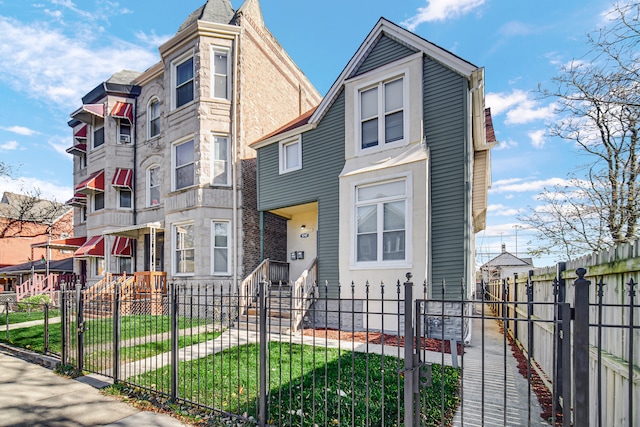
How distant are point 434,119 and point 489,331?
743 centimetres

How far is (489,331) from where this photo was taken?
11.6 m

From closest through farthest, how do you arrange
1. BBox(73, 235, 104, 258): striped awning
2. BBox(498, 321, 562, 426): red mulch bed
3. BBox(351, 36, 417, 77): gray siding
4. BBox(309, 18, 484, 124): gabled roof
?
1. BBox(498, 321, 562, 426): red mulch bed
2. BBox(309, 18, 484, 124): gabled roof
3. BBox(351, 36, 417, 77): gray siding
4. BBox(73, 235, 104, 258): striped awning

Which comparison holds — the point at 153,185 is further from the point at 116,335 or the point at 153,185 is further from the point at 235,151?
the point at 116,335

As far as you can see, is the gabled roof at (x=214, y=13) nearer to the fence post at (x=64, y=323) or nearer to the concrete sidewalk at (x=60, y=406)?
the fence post at (x=64, y=323)

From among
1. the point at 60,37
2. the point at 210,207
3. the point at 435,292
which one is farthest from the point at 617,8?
the point at 60,37

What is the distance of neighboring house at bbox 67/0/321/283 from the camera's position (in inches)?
531

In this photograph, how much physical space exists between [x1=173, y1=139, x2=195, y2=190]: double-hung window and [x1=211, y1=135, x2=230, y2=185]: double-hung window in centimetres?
90

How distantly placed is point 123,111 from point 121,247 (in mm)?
6891

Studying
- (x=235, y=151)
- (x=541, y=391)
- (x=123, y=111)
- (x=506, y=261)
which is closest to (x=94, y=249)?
(x=123, y=111)

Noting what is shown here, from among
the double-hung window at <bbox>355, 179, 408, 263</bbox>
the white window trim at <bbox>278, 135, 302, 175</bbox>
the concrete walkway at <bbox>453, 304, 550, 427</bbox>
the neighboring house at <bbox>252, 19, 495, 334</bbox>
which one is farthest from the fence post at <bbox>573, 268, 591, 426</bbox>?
the white window trim at <bbox>278, 135, 302, 175</bbox>

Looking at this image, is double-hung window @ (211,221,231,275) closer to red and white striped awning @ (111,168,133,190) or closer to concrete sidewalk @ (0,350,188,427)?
red and white striped awning @ (111,168,133,190)

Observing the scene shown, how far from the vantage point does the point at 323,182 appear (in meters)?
11.7

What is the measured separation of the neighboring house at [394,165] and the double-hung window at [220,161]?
9.68 feet

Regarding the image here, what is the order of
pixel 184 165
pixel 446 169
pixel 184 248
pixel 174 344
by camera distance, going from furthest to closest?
pixel 184 165 → pixel 184 248 → pixel 446 169 → pixel 174 344
